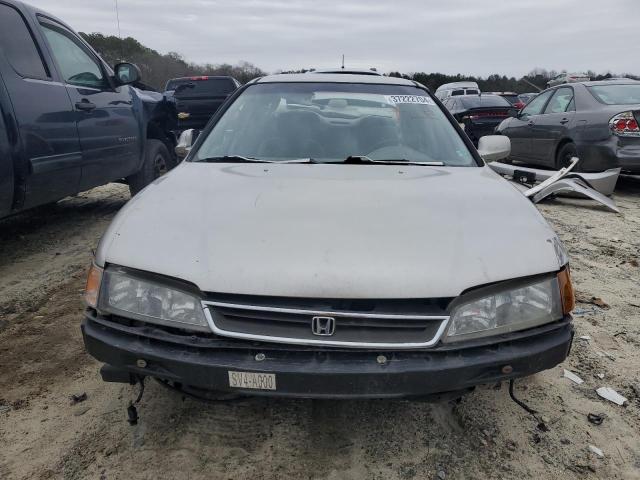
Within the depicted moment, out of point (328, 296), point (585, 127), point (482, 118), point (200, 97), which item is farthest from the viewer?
point (482, 118)

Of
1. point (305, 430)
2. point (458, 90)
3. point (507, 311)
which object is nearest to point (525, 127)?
point (507, 311)

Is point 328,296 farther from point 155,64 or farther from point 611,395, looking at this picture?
point 155,64

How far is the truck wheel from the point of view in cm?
563

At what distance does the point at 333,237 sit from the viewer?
1.78 meters

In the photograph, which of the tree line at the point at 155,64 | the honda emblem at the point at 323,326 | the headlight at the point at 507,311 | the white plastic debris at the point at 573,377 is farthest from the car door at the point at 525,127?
the tree line at the point at 155,64

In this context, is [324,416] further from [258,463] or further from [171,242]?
[171,242]

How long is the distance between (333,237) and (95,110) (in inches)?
143

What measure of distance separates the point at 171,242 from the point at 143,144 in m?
4.13

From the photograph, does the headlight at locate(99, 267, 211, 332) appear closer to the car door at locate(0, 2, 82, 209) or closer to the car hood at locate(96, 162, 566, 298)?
the car hood at locate(96, 162, 566, 298)

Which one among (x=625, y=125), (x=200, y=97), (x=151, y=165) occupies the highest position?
(x=625, y=125)

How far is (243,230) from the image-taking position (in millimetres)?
1843

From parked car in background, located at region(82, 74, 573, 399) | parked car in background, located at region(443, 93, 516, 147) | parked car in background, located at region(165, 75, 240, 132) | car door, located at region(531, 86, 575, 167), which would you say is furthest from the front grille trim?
parked car in background, located at region(443, 93, 516, 147)

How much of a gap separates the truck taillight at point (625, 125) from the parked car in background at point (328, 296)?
17.5 feet

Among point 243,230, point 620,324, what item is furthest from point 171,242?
point 620,324
